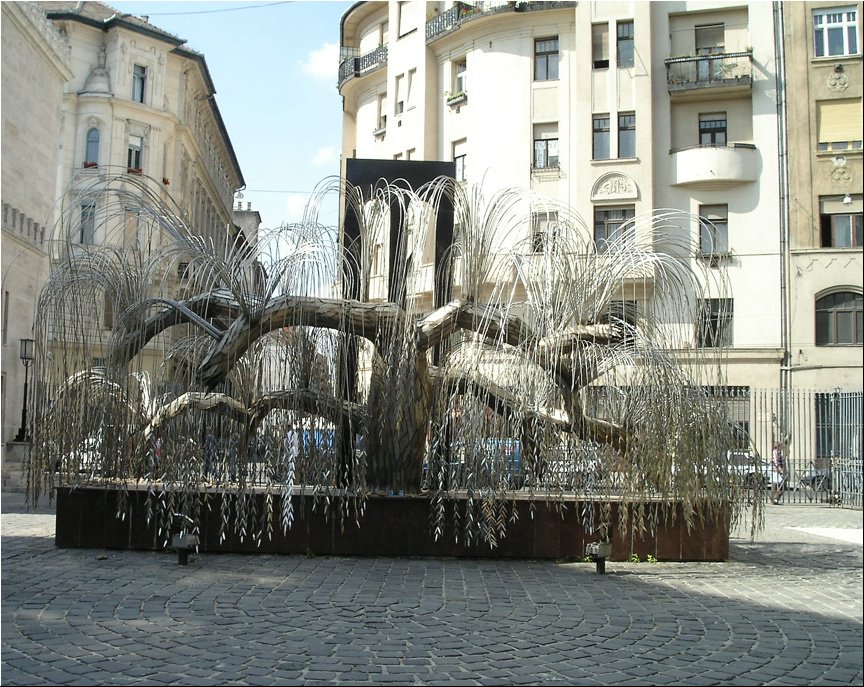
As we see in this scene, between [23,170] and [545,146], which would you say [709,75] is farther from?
[23,170]

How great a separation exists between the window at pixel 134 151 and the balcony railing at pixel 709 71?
78.6 ft

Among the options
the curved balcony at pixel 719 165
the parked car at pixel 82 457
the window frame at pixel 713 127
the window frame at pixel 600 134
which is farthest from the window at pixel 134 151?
the parked car at pixel 82 457

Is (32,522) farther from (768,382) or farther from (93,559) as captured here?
(768,382)

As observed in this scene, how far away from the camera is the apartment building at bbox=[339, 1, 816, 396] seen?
96.3 feet

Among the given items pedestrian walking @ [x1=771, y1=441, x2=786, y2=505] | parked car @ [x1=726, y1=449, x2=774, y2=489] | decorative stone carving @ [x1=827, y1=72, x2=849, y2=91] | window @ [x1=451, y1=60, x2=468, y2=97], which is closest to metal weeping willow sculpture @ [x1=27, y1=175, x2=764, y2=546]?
parked car @ [x1=726, y1=449, x2=774, y2=489]

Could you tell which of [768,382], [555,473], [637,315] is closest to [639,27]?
[768,382]

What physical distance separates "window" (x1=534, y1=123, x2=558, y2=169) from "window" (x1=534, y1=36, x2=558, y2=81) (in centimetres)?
185

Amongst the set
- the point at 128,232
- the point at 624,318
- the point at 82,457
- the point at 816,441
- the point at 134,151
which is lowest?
the point at 82,457

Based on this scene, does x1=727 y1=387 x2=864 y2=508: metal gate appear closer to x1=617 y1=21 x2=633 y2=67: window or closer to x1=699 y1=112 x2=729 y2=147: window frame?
x1=699 y1=112 x2=729 y2=147: window frame

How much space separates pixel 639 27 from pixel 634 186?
5568 millimetres

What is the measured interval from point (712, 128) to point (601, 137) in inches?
154

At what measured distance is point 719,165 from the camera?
97.1ft

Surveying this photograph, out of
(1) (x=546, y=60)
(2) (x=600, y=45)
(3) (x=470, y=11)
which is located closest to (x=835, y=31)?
(2) (x=600, y=45)

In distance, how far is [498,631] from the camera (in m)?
6.96
